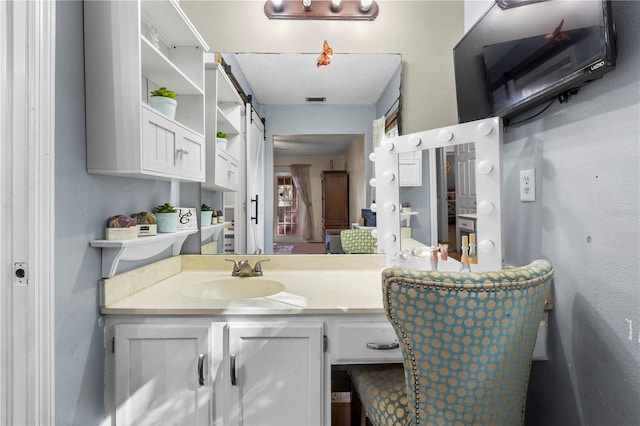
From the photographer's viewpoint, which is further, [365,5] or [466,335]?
[365,5]

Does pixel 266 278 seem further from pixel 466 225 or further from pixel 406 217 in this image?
pixel 466 225

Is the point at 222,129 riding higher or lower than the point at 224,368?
higher

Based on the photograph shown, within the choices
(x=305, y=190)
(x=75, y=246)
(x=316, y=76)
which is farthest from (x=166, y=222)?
(x=316, y=76)

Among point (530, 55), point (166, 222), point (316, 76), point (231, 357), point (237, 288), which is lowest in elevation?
point (231, 357)

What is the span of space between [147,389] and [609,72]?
1800mm

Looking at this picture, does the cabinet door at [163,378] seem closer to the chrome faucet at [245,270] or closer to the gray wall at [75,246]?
the gray wall at [75,246]

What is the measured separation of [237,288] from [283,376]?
0.55 metres

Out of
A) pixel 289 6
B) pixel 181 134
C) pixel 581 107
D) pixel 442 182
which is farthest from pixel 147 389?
pixel 289 6

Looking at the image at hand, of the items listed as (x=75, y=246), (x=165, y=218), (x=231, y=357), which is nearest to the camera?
(x=75, y=246)

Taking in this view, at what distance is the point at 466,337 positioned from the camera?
810 millimetres

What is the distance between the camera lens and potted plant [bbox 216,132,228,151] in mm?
1768

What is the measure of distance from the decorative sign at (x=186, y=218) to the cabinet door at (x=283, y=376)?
0.68 m

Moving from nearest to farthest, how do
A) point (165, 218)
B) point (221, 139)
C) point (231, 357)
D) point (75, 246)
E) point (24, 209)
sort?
1. point (24, 209)
2. point (75, 246)
3. point (231, 357)
4. point (165, 218)
5. point (221, 139)

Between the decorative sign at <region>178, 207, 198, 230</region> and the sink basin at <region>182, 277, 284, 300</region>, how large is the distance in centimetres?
30
